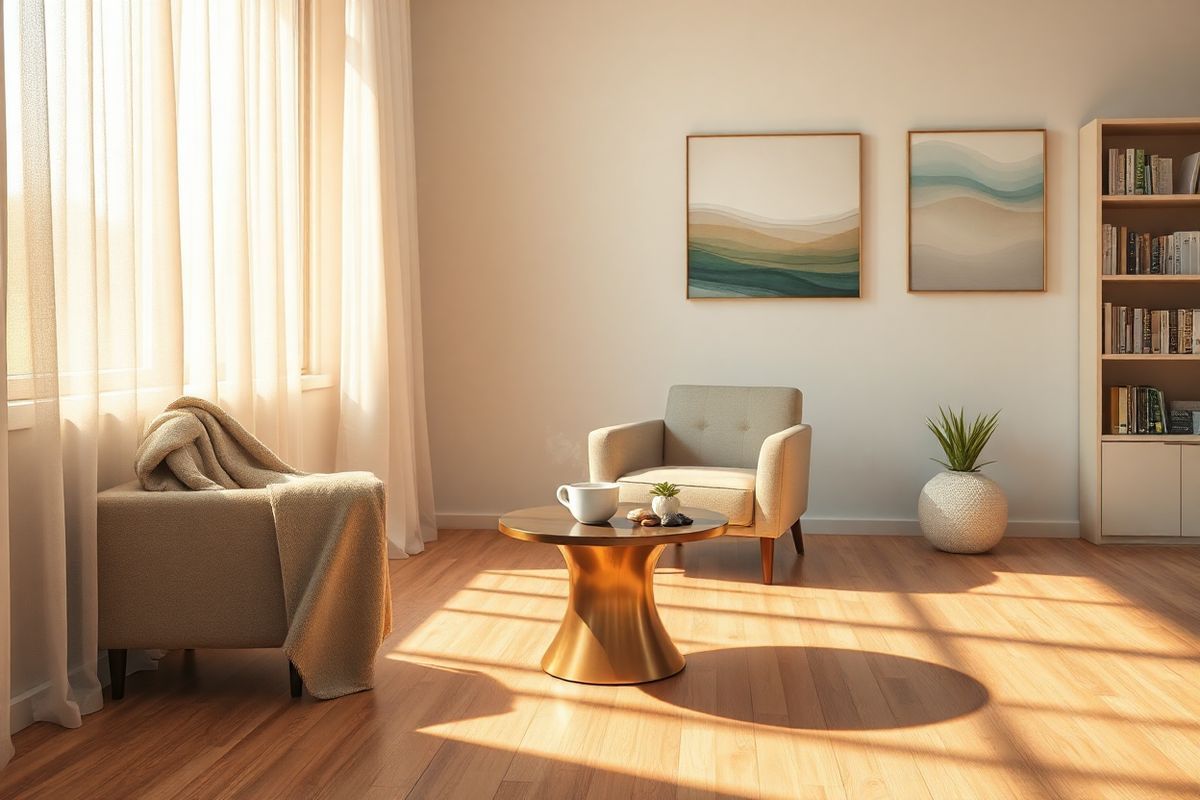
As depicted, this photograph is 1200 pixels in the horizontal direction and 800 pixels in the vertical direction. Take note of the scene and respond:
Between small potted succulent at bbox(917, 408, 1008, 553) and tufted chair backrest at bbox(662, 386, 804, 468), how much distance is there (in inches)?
28.5

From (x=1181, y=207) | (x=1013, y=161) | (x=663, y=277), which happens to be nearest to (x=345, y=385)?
(x=663, y=277)

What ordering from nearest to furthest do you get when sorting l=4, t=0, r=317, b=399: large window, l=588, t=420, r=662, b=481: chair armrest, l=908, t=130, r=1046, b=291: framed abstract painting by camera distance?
l=4, t=0, r=317, b=399: large window → l=588, t=420, r=662, b=481: chair armrest → l=908, t=130, r=1046, b=291: framed abstract painting

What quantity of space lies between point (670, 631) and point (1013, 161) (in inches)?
120

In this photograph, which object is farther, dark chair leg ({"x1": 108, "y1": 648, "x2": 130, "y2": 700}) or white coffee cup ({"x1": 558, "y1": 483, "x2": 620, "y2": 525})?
white coffee cup ({"x1": 558, "y1": 483, "x2": 620, "y2": 525})

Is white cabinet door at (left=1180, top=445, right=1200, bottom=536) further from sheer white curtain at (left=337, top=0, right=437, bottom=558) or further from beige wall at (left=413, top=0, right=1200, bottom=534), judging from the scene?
sheer white curtain at (left=337, top=0, right=437, bottom=558)

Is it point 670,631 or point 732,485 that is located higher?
point 732,485

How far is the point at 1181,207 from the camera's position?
498cm

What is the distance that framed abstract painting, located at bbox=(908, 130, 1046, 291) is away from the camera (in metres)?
4.98

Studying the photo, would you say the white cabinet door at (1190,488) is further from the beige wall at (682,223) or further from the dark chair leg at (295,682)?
the dark chair leg at (295,682)

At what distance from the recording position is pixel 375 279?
180 inches

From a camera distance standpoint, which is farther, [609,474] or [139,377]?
[609,474]

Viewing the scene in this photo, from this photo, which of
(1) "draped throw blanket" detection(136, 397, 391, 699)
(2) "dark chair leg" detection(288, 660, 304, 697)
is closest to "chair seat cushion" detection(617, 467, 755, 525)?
(1) "draped throw blanket" detection(136, 397, 391, 699)

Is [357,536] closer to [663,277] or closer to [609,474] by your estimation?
[609,474]

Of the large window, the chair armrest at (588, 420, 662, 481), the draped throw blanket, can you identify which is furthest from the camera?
the chair armrest at (588, 420, 662, 481)
